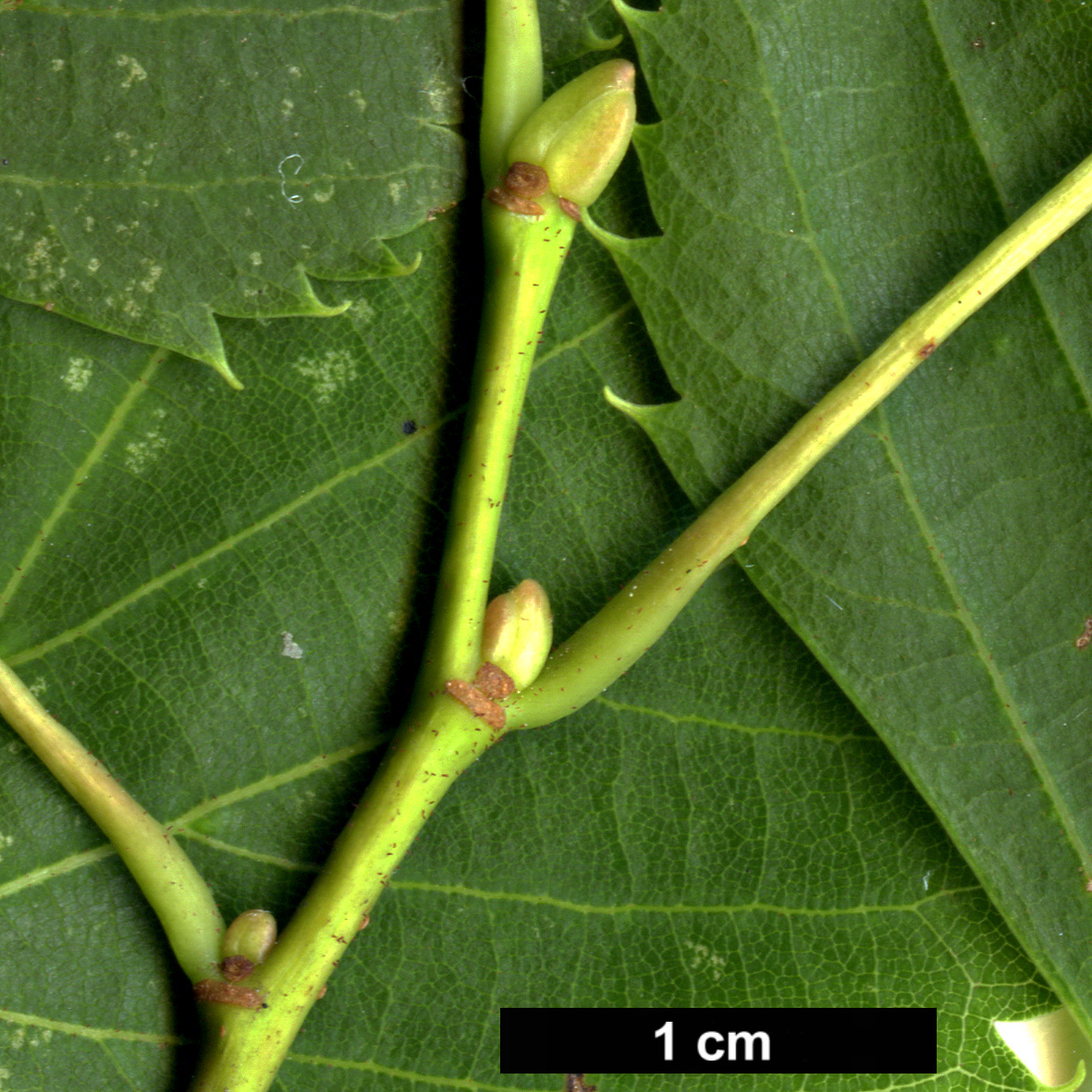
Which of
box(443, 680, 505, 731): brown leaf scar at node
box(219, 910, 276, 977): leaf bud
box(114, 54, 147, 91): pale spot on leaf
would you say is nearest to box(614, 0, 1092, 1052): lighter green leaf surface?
box(443, 680, 505, 731): brown leaf scar at node

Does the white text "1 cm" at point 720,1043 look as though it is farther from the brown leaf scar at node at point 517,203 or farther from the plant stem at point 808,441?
the brown leaf scar at node at point 517,203

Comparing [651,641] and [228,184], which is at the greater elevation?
[228,184]

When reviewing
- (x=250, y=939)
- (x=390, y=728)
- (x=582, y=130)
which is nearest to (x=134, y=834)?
(x=250, y=939)

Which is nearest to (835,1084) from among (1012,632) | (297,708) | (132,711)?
(1012,632)

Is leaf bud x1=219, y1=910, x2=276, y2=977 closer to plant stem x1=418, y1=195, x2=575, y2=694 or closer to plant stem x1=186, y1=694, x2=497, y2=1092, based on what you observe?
plant stem x1=186, y1=694, x2=497, y2=1092

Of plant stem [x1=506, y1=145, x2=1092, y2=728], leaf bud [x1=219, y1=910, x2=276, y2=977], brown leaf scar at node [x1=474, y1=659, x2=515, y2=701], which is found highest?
plant stem [x1=506, y1=145, x2=1092, y2=728]

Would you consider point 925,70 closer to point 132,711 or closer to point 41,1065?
point 132,711

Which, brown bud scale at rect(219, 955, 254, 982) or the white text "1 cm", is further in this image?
the white text "1 cm"
